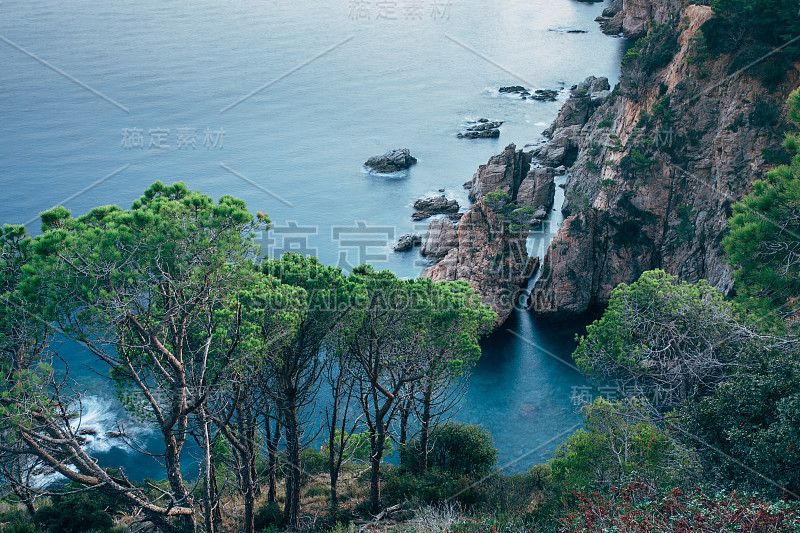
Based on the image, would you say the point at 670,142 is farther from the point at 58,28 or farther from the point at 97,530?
the point at 58,28

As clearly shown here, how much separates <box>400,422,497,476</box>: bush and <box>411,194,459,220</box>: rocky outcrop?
33.3 m

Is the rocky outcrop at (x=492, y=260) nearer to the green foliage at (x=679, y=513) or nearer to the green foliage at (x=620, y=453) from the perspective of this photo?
the green foliage at (x=620, y=453)

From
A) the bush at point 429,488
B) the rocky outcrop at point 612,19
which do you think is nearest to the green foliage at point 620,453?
the bush at point 429,488

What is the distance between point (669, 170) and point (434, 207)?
2273 cm

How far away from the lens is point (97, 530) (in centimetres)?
1859

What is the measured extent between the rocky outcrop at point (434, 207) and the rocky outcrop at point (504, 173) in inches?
117

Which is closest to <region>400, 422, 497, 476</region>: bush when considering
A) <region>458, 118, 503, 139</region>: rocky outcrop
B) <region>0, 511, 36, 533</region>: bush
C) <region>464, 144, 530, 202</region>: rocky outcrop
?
<region>0, 511, 36, 533</region>: bush

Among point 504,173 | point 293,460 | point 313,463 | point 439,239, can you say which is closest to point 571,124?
point 504,173

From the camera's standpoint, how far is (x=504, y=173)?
5291 cm

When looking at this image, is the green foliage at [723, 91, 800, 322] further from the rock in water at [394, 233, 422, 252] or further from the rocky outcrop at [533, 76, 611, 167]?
the rocky outcrop at [533, 76, 611, 167]

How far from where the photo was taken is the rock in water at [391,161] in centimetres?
6444

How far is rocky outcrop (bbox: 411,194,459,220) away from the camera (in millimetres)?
56156

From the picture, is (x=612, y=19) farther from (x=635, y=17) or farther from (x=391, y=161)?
(x=391, y=161)

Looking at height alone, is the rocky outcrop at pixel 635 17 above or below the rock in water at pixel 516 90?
above
